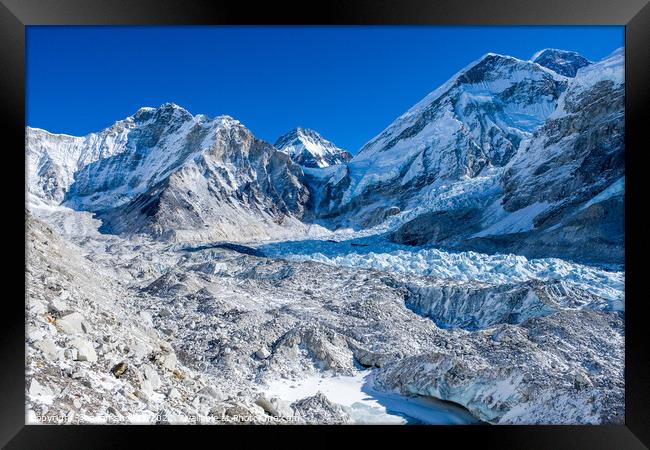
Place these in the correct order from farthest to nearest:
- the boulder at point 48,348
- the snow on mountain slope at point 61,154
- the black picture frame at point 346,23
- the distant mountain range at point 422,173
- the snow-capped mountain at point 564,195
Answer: the snow on mountain slope at point 61,154 → the distant mountain range at point 422,173 → the snow-capped mountain at point 564,195 → the boulder at point 48,348 → the black picture frame at point 346,23

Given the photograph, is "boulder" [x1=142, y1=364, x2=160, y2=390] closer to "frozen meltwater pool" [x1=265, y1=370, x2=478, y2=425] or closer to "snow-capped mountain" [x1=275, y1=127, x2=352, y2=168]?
"frozen meltwater pool" [x1=265, y1=370, x2=478, y2=425]

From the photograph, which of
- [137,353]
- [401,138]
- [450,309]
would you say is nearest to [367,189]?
[401,138]

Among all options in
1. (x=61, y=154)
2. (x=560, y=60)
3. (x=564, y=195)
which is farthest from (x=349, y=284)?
(x=560, y=60)

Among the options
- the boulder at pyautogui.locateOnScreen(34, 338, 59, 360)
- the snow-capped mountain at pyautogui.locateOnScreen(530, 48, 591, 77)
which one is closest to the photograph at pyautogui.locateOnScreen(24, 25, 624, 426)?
the boulder at pyautogui.locateOnScreen(34, 338, 59, 360)

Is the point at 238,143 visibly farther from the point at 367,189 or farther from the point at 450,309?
the point at 450,309

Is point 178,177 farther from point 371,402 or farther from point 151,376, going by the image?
point 151,376

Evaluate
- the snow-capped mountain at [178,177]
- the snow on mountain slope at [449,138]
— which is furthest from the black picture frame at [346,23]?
the snow on mountain slope at [449,138]

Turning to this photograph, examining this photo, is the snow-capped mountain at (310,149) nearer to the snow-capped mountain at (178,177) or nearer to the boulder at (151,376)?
the snow-capped mountain at (178,177)
